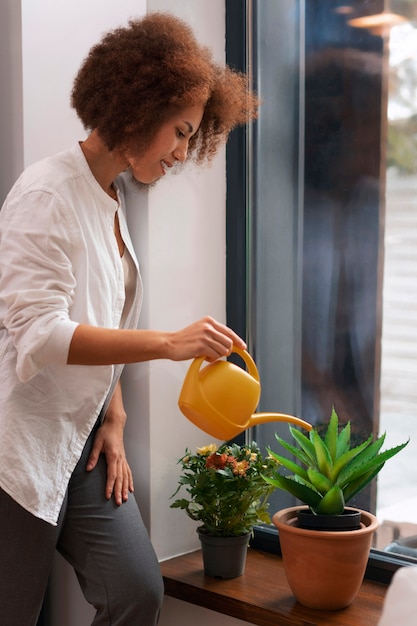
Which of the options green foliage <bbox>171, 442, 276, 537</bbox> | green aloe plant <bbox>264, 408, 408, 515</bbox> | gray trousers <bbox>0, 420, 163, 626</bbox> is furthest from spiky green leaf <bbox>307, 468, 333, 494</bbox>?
gray trousers <bbox>0, 420, 163, 626</bbox>

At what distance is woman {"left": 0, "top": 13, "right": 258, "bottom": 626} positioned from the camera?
151 centimetres

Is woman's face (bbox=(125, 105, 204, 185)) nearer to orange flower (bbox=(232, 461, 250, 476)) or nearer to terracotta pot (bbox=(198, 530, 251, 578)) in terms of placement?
orange flower (bbox=(232, 461, 250, 476))

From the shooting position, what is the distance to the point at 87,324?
1605 mm

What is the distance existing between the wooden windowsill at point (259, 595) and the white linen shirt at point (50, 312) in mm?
448

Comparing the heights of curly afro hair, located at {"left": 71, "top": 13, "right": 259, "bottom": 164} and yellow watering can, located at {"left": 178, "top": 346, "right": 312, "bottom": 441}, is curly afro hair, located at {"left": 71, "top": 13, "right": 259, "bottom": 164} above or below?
above

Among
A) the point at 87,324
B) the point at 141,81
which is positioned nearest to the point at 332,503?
the point at 87,324

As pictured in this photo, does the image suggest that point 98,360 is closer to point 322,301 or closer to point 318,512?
point 318,512

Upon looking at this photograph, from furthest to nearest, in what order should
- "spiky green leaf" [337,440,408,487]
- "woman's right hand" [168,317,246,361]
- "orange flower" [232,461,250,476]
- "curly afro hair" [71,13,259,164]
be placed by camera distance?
1. "orange flower" [232,461,250,476]
2. "spiky green leaf" [337,440,408,487]
3. "curly afro hair" [71,13,259,164]
4. "woman's right hand" [168,317,246,361]

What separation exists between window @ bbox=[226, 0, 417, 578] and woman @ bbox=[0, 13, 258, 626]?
34 cm

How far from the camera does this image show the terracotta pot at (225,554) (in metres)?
1.93

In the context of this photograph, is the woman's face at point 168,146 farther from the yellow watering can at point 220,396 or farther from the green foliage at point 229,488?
the green foliage at point 229,488

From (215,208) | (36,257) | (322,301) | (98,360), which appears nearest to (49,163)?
(36,257)

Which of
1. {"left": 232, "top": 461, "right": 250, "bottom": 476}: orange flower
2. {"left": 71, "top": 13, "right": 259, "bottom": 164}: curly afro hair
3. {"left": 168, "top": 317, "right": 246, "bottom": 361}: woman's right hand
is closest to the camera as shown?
{"left": 168, "top": 317, "right": 246, "bottom": 361}: woman's right hand

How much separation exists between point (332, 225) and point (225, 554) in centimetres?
80
